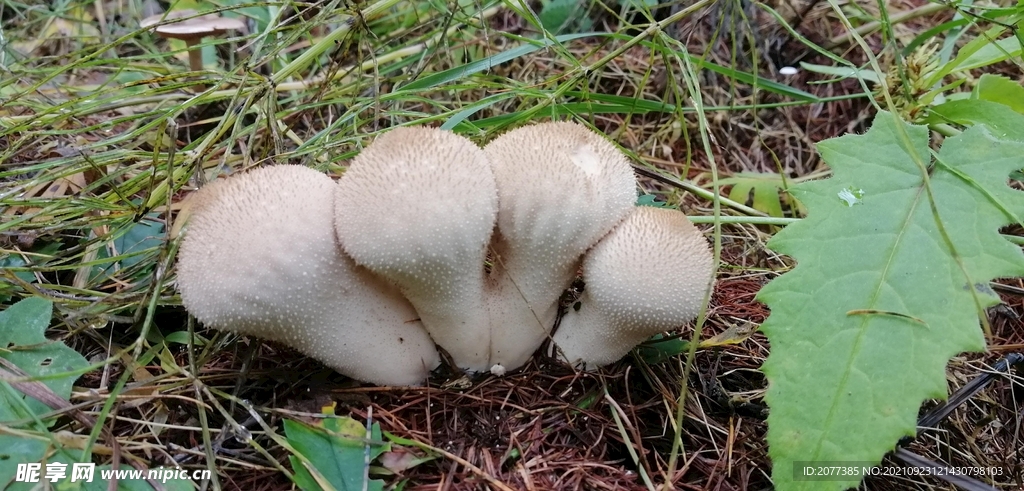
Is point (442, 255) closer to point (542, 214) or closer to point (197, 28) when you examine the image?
point (542, 214)

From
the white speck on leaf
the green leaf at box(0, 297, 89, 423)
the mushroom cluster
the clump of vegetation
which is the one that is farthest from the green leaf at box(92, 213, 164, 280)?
the white speck on leaf

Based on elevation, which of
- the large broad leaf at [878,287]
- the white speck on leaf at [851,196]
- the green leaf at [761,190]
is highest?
the white speck on leaf at [851,196]

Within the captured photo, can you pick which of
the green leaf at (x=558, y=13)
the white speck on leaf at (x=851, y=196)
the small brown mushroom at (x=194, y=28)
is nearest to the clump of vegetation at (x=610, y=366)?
the white speck on leaf at (x=851, y=196)

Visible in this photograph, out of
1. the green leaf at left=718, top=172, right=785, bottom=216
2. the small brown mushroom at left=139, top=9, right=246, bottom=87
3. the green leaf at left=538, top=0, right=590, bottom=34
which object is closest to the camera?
the green leaf at left=718, top=172, right=785, bottom=216

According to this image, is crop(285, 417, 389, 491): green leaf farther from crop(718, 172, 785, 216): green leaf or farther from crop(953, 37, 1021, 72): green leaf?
crop(953, 37, 1021, 72): green leaf

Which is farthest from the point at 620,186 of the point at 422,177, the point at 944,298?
the point at 944,298

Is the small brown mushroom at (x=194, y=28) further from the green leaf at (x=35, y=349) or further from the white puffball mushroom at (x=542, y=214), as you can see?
the white puffball mushroom at (x=542, y=214)
